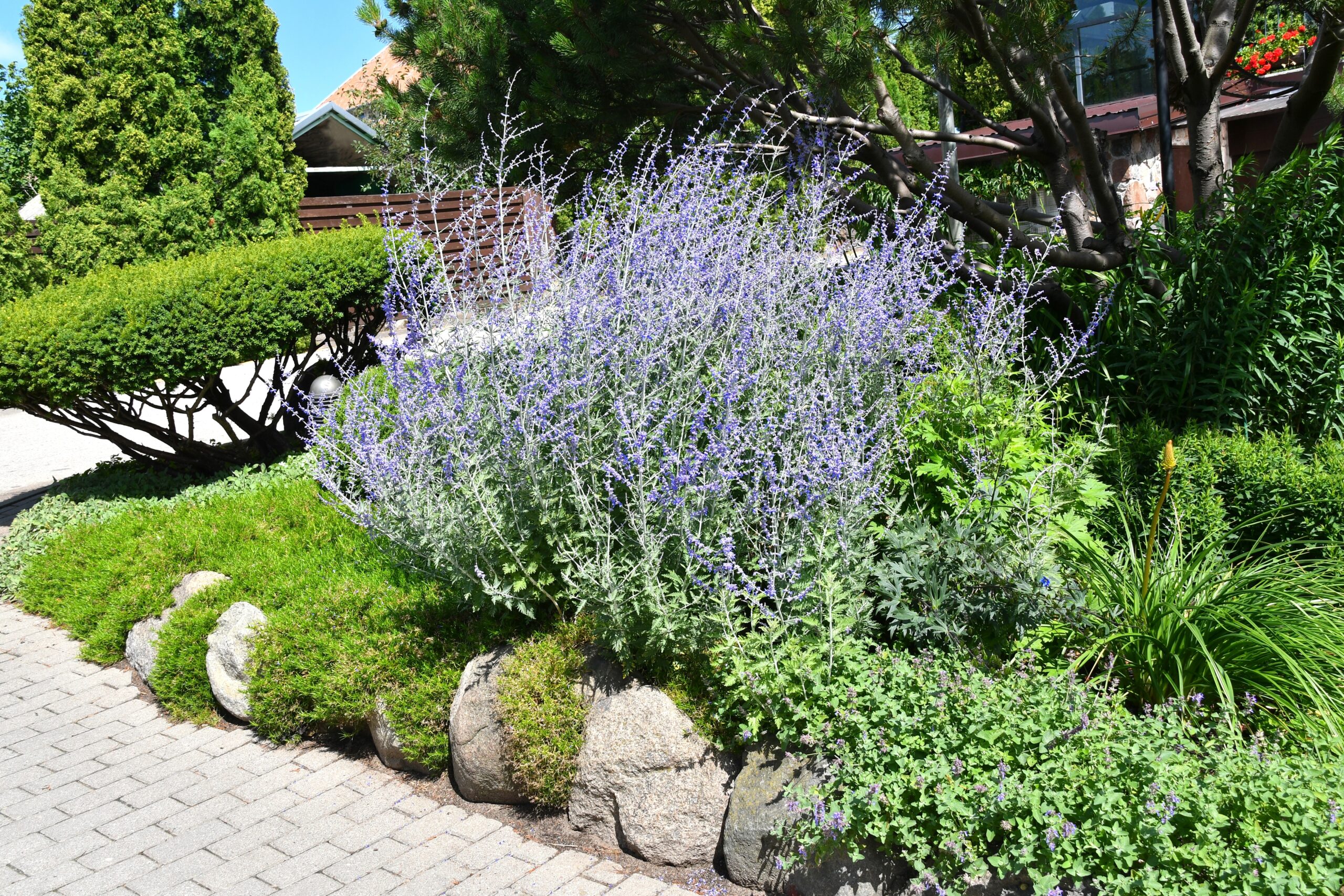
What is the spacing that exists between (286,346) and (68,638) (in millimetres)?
2527

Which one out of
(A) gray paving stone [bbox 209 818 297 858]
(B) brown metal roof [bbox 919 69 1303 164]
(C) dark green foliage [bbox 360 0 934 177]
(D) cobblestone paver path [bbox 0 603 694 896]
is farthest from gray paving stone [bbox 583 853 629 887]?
(B) brown metal roof [bbox 919 69 1303 164]

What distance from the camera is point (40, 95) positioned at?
1129 cm

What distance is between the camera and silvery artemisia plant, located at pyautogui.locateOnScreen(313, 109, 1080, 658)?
3342mm

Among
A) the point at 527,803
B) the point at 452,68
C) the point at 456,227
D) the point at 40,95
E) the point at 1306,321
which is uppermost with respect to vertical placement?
the point at 40,95

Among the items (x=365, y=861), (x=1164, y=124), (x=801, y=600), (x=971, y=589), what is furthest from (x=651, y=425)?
(x=1164, y=124)

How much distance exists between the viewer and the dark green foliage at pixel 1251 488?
392cm

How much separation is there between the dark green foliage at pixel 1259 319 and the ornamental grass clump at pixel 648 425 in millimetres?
1230

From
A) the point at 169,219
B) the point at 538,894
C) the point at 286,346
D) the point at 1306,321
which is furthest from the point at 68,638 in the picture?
the point at 169,219

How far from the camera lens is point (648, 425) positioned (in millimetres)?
3736

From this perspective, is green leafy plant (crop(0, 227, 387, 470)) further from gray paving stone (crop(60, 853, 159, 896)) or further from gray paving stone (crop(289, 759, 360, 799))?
gray paving stone (crop(60, 853, 159, 896))

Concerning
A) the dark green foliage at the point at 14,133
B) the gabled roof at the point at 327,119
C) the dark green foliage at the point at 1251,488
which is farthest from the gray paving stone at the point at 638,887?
the dark green foliage at the point at 14,133

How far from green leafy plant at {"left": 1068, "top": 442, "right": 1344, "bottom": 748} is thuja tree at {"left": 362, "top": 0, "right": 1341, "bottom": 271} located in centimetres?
207

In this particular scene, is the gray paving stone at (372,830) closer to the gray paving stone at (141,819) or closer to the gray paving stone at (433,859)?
the gray paving stone at (433,859)

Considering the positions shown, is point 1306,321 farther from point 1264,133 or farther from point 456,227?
point 1264,133
